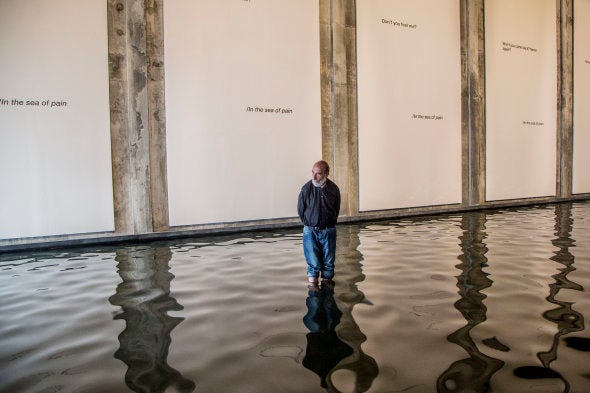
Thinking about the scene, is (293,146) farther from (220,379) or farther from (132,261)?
(220,379)

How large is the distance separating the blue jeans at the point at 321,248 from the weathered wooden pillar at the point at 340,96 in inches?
319

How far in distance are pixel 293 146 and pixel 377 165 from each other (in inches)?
124

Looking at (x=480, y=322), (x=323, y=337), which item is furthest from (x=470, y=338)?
(x=323, y=337)

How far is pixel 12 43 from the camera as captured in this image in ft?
35.0

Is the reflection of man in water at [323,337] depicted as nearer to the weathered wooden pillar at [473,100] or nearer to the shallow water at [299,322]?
the shallow water at [299,322]

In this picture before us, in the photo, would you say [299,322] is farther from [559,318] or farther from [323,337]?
[559,318]

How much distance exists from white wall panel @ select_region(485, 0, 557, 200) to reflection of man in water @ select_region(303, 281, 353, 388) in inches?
571

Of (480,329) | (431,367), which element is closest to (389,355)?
(431,367)

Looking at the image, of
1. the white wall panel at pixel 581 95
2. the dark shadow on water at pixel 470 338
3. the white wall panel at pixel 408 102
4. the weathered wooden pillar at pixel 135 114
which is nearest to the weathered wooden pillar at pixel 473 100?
the white wall panel at pixel 408 102

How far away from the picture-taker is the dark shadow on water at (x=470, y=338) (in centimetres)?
336

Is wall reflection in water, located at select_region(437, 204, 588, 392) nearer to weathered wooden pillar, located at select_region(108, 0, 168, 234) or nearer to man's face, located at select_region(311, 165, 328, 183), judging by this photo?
man's face, located at select_region(311, 165, 328, 183)

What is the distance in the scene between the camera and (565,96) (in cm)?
2080

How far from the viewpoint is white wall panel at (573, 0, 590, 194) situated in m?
21.2

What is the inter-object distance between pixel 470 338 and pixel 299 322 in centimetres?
163
